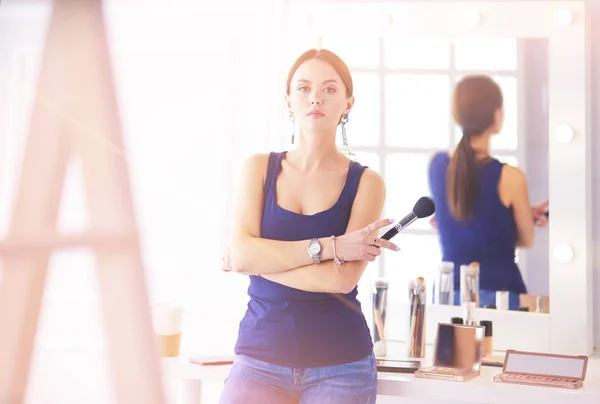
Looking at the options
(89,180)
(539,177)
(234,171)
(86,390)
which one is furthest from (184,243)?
(89,180)

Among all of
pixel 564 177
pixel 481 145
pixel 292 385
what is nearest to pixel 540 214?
pixel 564 177

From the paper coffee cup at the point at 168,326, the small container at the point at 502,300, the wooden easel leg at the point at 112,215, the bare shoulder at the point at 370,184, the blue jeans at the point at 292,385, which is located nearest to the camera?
the wooden easel leg at the point at 112,215

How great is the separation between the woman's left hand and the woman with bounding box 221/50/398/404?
56cm

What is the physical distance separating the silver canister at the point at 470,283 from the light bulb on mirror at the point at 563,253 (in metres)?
0.19

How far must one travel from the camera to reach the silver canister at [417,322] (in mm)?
1867

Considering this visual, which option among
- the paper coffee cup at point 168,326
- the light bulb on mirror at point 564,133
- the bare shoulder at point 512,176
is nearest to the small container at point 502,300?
the bare shoulder at point 512,176

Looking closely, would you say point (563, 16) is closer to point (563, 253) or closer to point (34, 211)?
point (563, 253)

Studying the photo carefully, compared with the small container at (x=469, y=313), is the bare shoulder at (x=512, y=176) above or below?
above

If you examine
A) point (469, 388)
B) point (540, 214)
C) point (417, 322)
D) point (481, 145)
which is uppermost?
point (481, 145)

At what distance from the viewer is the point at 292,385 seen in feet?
4.62

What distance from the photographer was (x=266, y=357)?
141 cm

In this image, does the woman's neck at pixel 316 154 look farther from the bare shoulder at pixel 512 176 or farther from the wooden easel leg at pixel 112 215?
the wooden easel leg at pixel 112 215

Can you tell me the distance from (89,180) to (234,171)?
163cm

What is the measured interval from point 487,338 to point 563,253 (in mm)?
273
